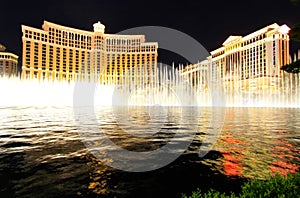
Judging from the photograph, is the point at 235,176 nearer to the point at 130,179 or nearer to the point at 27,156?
the point at 130,179

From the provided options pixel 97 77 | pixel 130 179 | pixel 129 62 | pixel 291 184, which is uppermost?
pixel 129 62

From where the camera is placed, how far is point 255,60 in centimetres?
15875

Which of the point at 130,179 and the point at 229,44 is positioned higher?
the point at 229,44

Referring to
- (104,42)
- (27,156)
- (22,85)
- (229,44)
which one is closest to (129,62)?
(104,42)

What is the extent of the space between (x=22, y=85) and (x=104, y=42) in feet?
449

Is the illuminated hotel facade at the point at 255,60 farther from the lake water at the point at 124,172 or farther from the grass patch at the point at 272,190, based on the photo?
the grass patch at the point at 272,190

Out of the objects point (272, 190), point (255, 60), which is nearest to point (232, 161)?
point (272, 190)

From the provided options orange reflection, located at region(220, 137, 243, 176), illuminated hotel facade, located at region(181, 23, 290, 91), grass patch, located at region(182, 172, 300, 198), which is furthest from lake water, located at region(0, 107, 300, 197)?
illuminated hotel facade, located at region(181, 23, 290, 91)

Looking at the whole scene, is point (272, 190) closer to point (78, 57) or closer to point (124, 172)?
point (124, 172)

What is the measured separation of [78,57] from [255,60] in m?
129

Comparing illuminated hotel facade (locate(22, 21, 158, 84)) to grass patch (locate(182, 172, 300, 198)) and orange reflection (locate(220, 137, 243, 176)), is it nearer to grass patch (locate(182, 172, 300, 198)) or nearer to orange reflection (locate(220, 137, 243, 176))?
orange reflection (locate(220, 137, 243, 176))

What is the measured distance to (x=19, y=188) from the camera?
6.28 metres

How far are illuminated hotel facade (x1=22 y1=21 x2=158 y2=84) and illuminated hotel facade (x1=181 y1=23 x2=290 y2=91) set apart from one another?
4485 cm

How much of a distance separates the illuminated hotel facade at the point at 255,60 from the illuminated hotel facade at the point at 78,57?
44853mm
